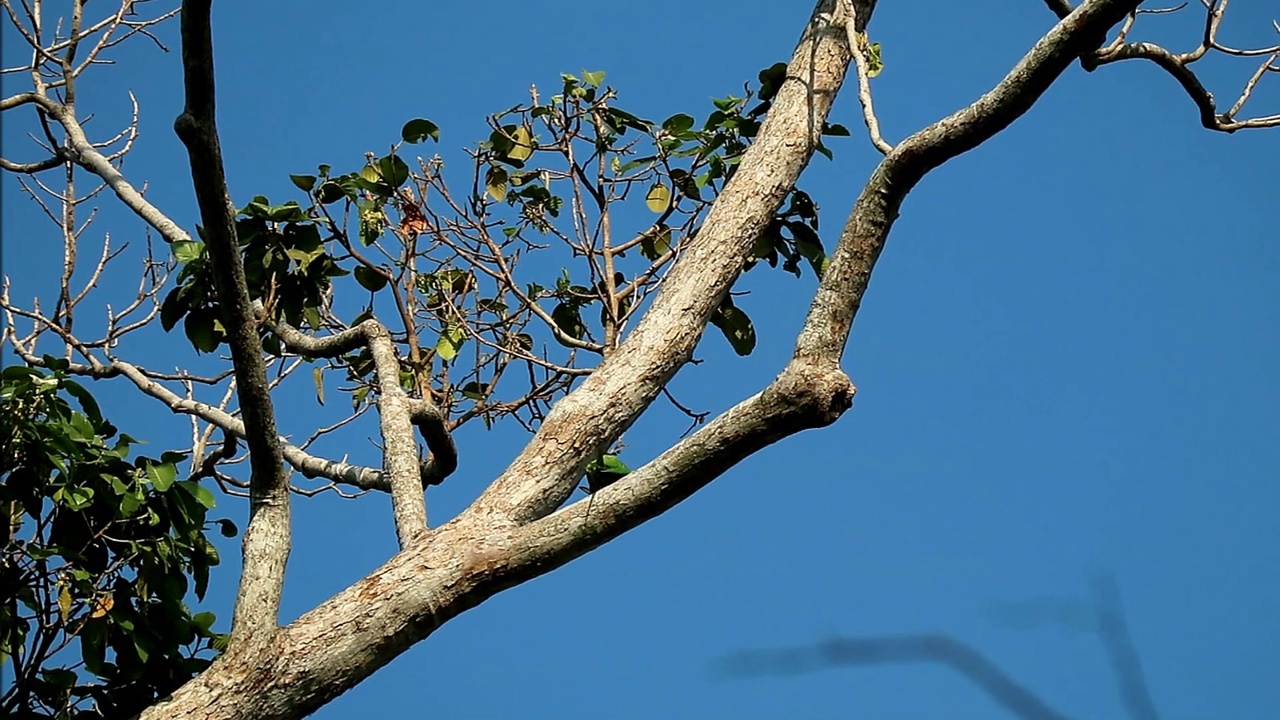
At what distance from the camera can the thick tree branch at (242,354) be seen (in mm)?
2428

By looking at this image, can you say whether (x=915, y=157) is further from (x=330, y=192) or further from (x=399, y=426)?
(x=330, y=192)

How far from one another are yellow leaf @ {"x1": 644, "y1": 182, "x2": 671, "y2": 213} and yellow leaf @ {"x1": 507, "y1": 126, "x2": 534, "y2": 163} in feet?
1.48

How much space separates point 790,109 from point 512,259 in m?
1.36

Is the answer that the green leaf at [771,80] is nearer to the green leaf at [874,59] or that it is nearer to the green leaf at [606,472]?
the green leaf at [874,59]

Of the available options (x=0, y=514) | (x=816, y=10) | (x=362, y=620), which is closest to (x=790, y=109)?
(x=816, y=10)

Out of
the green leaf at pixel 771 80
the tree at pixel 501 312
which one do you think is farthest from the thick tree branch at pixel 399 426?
the green leaf at pixel 771 80

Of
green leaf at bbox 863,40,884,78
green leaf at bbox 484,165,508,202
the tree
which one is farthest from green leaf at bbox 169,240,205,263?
green leaf at bbox 863,40,884,78

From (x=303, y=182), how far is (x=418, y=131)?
0.47 m

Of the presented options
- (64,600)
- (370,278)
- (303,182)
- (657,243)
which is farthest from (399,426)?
(657,243)

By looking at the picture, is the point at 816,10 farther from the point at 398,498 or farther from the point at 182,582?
the point at 182,582

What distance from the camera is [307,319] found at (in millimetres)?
3949

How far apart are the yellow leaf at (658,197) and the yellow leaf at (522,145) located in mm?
451

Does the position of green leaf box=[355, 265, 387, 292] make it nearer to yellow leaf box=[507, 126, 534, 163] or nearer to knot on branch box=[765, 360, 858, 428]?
yellow leaf box=[507, 126, 534, 163]

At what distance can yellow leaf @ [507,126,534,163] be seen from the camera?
4418mm
